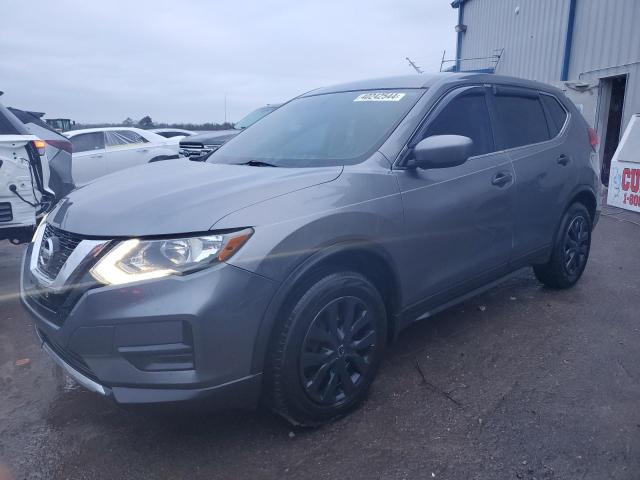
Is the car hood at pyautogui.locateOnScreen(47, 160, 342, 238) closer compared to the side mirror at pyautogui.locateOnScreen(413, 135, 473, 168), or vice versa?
the car hood at pyautogui.locateOnScreen(47, 160, 342, 238)

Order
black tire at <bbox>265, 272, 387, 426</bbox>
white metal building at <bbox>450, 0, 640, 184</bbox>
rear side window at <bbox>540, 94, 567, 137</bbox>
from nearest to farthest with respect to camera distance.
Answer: black tire at <bbox>265, 272, 387, 426</bbox> → rear side window at <bbox>540, 94, 567, 137</bbox> → white metal building at <bbox>450, 0, 640, 184</bbox>

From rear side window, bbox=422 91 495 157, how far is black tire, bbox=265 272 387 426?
115 cm

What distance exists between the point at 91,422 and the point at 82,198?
3.85 feet

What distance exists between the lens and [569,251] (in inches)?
171

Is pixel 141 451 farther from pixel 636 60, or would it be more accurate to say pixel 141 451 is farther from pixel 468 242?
pixel 636 60

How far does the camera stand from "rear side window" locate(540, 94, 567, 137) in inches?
164

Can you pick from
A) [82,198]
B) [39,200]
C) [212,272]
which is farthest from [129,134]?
[212,272]

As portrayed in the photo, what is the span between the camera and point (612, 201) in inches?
324

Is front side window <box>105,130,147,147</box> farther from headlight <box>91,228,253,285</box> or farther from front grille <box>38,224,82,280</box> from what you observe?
headlight <box>91,228,253,285</box>

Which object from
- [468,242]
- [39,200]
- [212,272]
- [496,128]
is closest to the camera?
[212,272]

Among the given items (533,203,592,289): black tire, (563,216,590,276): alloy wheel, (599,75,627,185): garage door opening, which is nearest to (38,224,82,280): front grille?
(533,203,592,289): black tire

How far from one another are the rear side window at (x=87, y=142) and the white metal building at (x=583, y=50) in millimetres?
9983

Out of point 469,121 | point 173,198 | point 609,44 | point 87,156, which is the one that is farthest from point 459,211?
point 609,44

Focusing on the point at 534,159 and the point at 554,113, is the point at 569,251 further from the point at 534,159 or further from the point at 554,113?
the point at 554,113
